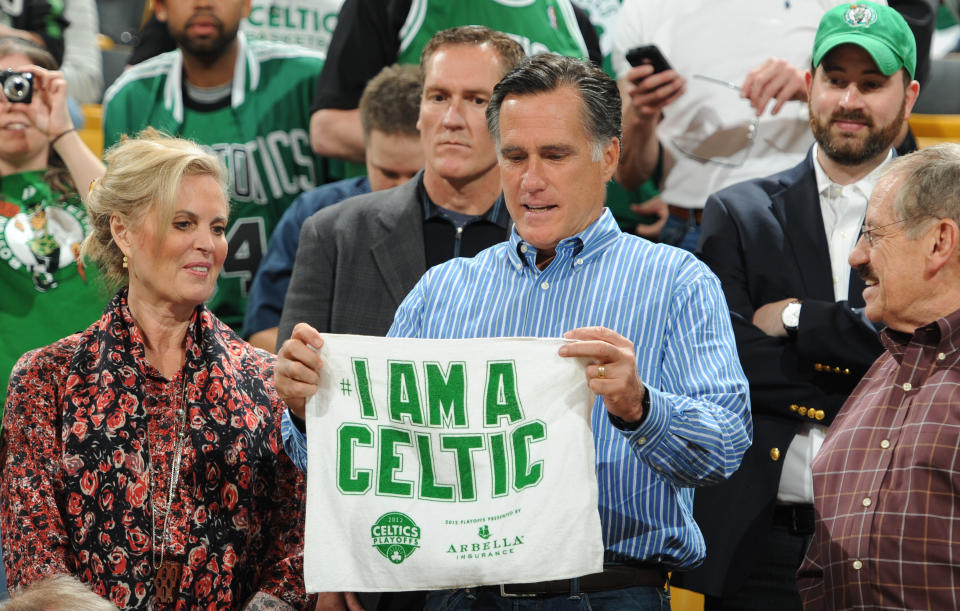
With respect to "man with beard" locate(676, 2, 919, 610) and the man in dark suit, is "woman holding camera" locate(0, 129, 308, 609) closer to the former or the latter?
the man in dark suit

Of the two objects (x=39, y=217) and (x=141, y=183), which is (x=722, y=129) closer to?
(x=141, y=183)

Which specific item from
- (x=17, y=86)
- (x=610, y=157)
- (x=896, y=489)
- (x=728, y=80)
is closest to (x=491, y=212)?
(x=610, y=157)

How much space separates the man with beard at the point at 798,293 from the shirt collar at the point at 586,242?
97cm

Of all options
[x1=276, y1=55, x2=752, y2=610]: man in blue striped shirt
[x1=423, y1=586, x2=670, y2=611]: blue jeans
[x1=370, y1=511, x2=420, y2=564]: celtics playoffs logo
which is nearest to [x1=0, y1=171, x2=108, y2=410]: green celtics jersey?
[x1=276, y1=55, x2=752, y2=610]: man in blue striped shirt

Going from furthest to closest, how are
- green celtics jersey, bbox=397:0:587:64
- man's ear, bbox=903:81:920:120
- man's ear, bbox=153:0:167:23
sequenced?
man's ear, bbox=153:0:167:23
green celtics jersey, bbox=397:0:587:64
man's ear, bbox=903:81:920:120

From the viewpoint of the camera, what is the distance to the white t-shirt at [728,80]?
180 inches

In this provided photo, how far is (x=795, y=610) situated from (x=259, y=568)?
1.70 m

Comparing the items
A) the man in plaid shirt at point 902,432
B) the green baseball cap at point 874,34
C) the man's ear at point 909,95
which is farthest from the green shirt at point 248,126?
the man in plaid shirt at point 902,432

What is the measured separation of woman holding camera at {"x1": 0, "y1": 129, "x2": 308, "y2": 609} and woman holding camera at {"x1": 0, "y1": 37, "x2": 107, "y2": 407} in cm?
120

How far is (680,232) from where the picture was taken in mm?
4660

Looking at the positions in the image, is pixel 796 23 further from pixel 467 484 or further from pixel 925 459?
pixel 467 484

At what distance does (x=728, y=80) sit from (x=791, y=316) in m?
1.33

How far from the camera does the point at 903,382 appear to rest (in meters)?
3.01

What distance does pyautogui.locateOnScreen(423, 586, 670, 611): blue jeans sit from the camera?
2627 mm
